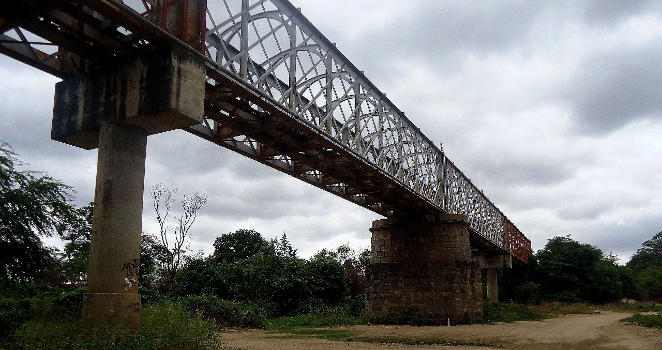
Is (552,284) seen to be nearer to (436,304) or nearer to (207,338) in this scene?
(436,304)

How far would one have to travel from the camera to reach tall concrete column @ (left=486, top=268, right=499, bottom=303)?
5019cm

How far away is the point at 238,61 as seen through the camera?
12031mm

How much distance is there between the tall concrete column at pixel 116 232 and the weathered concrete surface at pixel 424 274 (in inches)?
729

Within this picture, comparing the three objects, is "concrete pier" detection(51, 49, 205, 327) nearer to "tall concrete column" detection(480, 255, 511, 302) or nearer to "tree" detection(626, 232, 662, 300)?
"tall concrete column" detection(480, 255, 511, 302)

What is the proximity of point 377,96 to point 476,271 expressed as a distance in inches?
448

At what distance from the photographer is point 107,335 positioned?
8297 mm

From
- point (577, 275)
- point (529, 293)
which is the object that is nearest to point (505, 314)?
point (529, 293)

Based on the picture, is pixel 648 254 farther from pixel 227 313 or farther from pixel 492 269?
pixel 227 313

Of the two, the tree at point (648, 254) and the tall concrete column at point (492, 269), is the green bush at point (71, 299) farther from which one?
the tree at point (648, 254)

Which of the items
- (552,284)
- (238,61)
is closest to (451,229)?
(238,61)

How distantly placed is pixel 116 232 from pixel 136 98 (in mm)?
2510

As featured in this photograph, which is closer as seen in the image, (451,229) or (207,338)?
(207,338)

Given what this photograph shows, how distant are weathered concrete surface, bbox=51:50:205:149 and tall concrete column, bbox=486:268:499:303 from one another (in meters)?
46.0

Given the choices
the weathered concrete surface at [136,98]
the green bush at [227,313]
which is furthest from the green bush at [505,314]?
the weathered concrete surface at [136,98]
